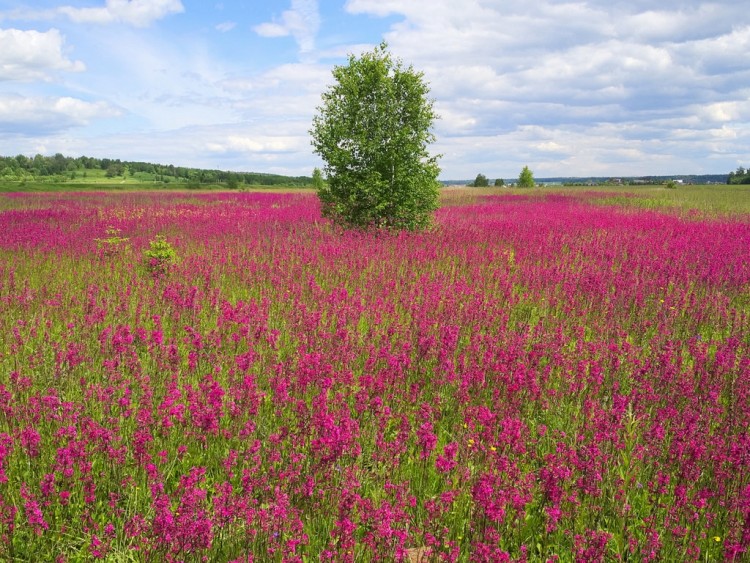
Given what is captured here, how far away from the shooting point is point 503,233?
1381cm

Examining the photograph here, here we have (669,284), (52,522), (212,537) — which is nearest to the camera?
(212,537)

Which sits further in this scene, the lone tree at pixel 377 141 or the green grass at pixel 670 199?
the green grass at pixel 670 199

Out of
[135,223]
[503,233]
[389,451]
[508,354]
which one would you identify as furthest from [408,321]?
[135,223]

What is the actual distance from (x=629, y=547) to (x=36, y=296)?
8.01m

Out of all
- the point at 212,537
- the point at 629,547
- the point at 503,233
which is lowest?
the point at 629,547

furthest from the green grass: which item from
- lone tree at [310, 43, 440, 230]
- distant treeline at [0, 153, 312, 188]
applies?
distant treeline at [0, 153, 312, 188]

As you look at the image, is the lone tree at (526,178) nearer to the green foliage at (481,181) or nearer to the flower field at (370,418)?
the green foliage at (481,181)

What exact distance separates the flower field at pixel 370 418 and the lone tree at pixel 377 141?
4.98 meters

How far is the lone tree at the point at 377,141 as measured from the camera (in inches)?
528

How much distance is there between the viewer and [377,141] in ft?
44.1

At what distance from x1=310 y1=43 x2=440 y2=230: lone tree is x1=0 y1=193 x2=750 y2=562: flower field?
4980 millimetres

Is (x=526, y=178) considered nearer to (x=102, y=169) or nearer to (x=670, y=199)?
(x=670, y=199)

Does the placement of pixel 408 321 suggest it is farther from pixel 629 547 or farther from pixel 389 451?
pixel 629 547

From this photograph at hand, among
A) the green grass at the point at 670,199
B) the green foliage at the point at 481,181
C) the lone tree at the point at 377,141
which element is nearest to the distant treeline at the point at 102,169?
the green foliage at the point at 481,181
